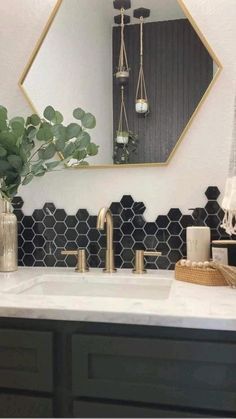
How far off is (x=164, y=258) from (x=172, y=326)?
0.56 m

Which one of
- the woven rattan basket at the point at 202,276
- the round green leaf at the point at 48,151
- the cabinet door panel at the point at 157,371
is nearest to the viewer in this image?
the cabinet door panel at the point at 157,371

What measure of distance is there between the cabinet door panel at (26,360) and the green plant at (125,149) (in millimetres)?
712

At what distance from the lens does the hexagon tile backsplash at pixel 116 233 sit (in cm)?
133

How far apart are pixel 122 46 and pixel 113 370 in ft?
3.51

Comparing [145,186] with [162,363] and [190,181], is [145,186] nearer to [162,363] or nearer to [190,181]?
[190,181]

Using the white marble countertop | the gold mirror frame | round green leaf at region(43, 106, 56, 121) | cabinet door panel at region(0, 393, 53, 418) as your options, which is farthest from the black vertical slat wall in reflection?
cabinet door panel at region(0, 393, 53, 418)

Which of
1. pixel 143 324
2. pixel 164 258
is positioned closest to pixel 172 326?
pixel 143 324

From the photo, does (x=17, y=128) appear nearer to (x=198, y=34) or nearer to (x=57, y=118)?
(x=57, y=118)

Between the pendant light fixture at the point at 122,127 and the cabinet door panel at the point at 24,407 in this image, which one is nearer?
the cabinet door panel at the point at 24,407

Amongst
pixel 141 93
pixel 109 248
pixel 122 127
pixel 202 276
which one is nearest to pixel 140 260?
pixel 109 248

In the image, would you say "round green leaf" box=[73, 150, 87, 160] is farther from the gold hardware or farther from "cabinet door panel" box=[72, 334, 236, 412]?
"cabinet door panel" box=[72, 334, 236, 412]

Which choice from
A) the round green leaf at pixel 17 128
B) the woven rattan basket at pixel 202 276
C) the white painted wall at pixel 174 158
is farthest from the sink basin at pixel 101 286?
the round green leaf at pixel 17 128

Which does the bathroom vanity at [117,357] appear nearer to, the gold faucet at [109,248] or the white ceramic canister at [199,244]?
the white ceramic canister at [199,244]

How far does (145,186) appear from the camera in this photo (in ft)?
4.50
